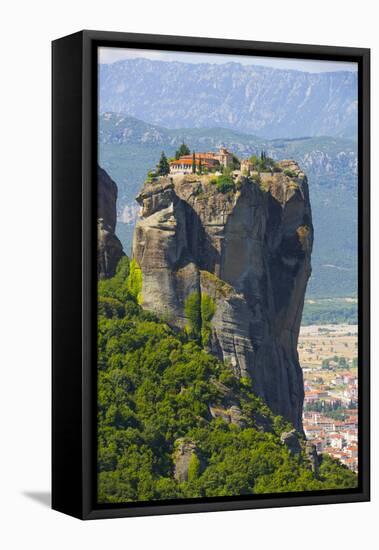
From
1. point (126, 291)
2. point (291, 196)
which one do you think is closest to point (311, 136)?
point (291, 196)

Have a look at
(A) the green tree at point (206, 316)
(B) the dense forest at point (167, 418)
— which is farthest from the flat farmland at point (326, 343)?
(A) the green tree at point (206, 316)

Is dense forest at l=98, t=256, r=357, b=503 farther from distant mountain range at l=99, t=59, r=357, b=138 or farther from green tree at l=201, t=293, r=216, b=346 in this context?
distant mountain range at l=99, t=59, r=357, b=138

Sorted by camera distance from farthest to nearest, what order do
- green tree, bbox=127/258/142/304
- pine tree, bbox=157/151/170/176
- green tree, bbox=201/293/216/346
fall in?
green tree, bbox=201/293/216/346 < pine tree, bbox=157/151/170/176 < green tree, bbox=127/258/142/304

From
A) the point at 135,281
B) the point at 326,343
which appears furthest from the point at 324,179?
the point at 135,281

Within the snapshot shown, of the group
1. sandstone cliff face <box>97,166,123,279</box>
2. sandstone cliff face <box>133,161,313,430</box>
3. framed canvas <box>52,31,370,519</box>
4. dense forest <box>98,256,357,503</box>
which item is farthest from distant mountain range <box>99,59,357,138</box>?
dense forest <box>98,256,357,503</box>

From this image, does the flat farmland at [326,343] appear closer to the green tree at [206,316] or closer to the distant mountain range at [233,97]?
the green tree at [206,316]

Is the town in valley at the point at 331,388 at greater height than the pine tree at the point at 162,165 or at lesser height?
lesser
